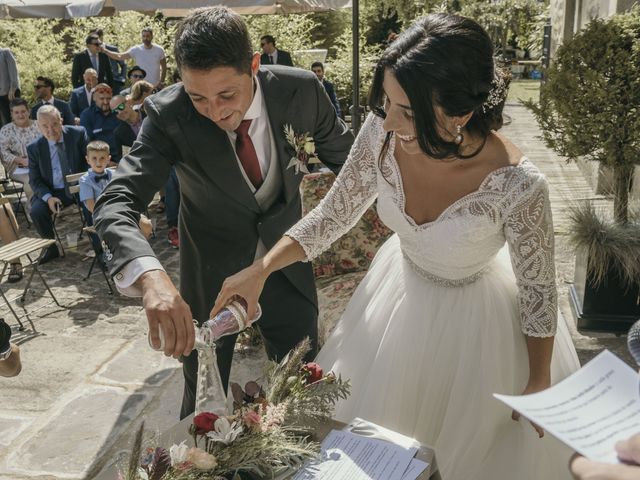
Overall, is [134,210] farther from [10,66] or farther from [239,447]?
[10,66]

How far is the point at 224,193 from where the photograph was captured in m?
2.49

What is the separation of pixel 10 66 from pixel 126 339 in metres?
8.12

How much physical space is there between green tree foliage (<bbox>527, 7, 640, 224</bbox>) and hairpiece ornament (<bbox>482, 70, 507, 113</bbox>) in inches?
103

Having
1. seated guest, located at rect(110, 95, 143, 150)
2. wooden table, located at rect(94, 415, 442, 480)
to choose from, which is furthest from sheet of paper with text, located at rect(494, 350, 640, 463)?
seated guest, located at rect(110, 95, 143, 150)

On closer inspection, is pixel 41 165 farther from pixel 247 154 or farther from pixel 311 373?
pixel 311 373

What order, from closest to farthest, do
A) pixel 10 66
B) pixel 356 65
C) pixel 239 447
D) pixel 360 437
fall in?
pixel 239 447, pixel 360 437, pixel 356 65, pixel 10 66

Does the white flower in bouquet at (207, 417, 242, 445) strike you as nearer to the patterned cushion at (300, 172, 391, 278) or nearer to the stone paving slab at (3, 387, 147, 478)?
the stone paving slab at (3, 387, 147, 478)

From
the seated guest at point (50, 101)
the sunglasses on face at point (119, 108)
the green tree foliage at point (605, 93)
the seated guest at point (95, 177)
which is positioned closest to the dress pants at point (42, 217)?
the seated guest at point (95, 177)

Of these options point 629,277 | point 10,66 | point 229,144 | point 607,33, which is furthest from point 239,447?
point 10,66

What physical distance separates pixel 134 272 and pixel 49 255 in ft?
17.7

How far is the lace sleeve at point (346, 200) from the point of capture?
222cm

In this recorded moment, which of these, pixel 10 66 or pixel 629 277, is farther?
pixel 10 66

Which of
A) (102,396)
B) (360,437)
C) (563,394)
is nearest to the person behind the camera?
(563,394)

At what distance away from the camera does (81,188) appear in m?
6.12
